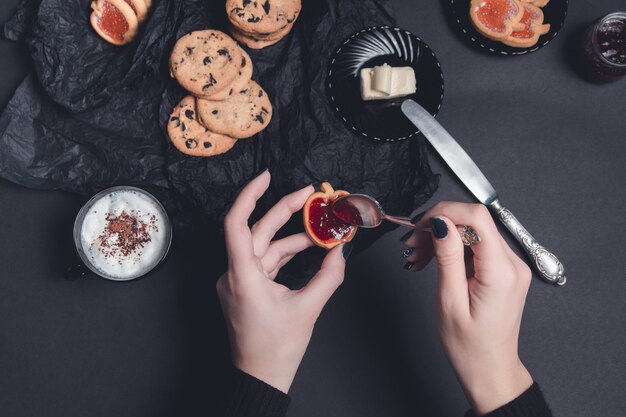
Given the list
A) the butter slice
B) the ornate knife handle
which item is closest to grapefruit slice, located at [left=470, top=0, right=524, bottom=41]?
the butter slice

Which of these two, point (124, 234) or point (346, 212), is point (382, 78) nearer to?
point (346, 212)

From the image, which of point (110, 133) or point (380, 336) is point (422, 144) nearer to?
point (380, 336)

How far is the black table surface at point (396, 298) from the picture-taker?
171cm

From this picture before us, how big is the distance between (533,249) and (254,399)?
3.12ft

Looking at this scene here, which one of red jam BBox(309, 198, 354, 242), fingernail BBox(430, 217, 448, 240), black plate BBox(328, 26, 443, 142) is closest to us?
fingernail BBox(430, 217, 448, 240)

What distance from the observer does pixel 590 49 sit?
67.7 inches

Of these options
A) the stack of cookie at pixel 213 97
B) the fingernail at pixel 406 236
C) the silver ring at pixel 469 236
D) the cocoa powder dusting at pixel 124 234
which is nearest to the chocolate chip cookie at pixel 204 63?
the stack of cookie at pixel 213 97

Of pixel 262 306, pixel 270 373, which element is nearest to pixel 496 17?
pixel 262 306

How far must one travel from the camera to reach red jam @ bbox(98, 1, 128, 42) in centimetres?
172

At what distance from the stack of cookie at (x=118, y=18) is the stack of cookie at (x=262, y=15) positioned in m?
0.27

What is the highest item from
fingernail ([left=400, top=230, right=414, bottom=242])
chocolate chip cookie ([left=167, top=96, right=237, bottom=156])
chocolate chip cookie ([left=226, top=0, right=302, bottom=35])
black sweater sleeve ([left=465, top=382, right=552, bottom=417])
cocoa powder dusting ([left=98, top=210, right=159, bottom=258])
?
chocolate chip cookie ([left=226, top=0, right=302, bottom=35])

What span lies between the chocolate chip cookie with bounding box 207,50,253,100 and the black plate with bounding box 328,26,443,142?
0.25m

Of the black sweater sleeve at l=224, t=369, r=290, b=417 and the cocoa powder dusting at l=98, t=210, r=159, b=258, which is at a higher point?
the cocoa powder dusting at l=98, t=210, r=159, b=258

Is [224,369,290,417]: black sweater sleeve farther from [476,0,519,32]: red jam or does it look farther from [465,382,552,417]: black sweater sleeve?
[476,0,519,32]: red jam
